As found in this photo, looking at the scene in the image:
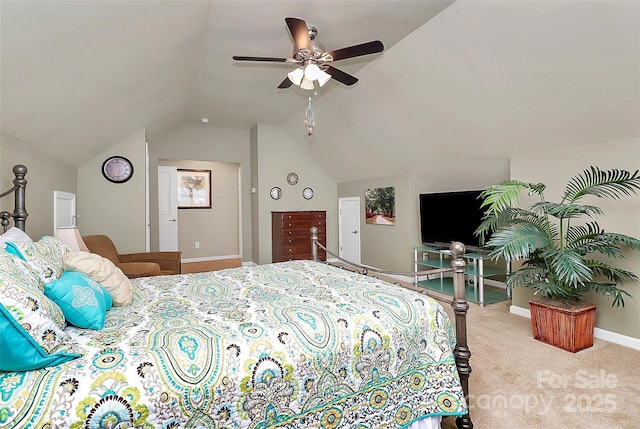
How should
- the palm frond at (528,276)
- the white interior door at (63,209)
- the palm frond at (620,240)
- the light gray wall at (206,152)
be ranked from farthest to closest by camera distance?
the light gray wall at (206,152) → the white interior door at (63,209) → the palm frond at (528,276) → the palm frond at (620,240)

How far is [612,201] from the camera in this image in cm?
297

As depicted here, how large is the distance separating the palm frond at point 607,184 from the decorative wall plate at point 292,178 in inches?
175

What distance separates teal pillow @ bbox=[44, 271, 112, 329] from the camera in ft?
4.63

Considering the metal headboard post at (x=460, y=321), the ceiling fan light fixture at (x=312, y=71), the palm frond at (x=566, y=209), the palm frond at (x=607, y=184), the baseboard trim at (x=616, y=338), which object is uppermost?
the ceiling fan light fixture at (x=312, y=71)

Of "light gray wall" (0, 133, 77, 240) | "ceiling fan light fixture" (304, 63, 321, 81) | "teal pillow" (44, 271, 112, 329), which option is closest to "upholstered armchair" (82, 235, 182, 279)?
"light gray wall" (0, 133, 77, 240)

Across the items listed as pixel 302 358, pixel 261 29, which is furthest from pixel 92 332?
pixel 261 29

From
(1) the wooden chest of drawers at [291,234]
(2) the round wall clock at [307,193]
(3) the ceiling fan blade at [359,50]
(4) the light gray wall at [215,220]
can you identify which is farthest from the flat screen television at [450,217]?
(4) the light gray wall at [215,220]

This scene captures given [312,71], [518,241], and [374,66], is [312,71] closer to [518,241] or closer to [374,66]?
[374,66]

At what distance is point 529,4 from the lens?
89.7 inches

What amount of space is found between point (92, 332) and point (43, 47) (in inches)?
62.1

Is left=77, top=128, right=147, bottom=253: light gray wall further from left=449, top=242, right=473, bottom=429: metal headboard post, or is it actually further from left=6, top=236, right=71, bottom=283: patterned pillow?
left=449, top=242, right=473, bottom=429: metal headboard post

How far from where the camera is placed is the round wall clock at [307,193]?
6.64 m

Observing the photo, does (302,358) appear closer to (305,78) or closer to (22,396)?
(22,396)

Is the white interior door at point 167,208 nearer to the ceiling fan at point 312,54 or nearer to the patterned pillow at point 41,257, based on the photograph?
the ceiling fan at point 312,54
